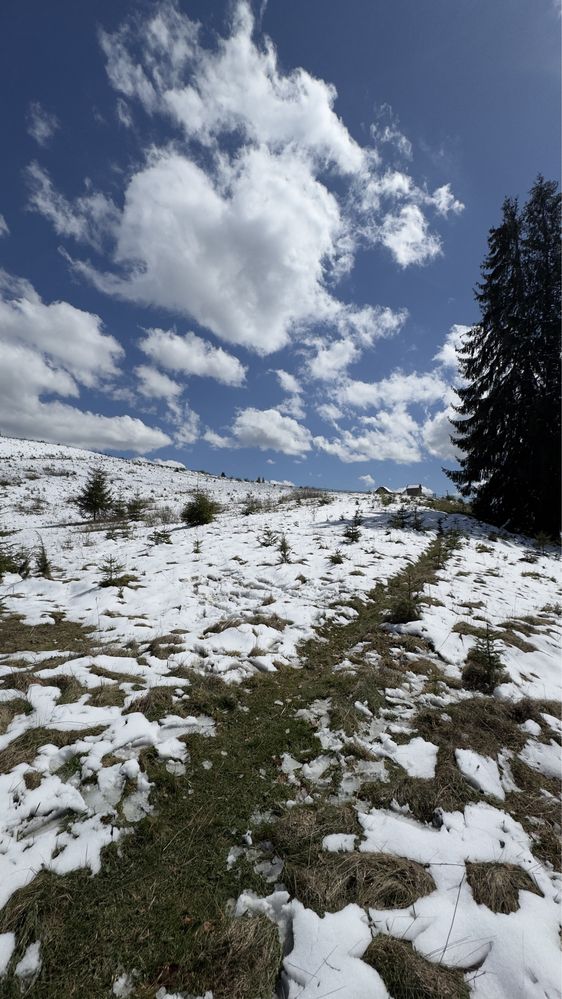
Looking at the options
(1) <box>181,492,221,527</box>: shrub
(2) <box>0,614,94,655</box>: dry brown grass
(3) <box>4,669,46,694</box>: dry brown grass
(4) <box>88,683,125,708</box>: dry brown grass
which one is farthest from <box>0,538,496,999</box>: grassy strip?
(1) <box>181,492,221,527</box>: shrub

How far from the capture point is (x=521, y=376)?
17078 mm

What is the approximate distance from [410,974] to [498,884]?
0.84 m

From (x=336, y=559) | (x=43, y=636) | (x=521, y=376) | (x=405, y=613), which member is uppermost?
(x=521, y=376)

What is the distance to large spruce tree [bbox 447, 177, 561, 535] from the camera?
16.5 m

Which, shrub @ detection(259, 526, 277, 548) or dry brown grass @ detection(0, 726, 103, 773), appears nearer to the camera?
dry brown grass @ detection(0, 726, 103, 773)

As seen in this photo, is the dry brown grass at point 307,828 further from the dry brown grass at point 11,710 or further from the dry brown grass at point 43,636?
the dry brown grass at point 43,636

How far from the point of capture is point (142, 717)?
392cm

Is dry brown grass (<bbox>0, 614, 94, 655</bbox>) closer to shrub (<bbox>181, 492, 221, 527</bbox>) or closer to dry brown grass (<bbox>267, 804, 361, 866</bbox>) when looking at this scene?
dry brown grass (<bbox>267, 804, 361, 866</bbox>)

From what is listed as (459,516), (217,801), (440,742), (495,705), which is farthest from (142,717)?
(459,516)

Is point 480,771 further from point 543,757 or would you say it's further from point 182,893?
point 182,893

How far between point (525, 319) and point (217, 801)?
21256mm

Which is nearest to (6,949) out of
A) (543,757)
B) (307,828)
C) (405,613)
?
(307,828)

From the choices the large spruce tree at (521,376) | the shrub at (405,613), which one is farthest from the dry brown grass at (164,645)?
the large spruce tree at (521,376)

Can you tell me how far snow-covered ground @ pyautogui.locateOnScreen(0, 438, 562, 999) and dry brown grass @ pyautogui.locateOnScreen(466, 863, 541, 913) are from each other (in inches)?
2.2
